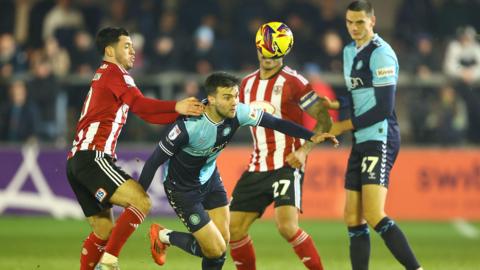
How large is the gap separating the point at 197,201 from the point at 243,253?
2.61 ft

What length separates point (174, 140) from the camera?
8266 millimetres

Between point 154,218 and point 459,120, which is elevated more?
point 459,120

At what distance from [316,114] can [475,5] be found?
35.2 ft

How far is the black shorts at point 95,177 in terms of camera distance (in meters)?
8.45

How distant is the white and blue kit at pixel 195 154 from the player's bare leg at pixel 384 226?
0.80 meters

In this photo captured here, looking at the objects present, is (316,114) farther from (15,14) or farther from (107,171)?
(15,14)

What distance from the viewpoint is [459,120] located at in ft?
55.3

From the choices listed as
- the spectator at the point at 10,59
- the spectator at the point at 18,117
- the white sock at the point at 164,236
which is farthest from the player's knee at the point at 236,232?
the spectator at the point at 10,59

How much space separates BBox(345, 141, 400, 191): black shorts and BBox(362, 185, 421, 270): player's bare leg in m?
0.09

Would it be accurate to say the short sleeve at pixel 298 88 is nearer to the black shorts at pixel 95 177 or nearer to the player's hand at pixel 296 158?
the player's hand at pixel 296 158

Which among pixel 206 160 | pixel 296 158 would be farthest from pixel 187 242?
pixel 296 158

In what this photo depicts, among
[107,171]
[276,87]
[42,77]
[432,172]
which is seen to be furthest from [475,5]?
[107,171]

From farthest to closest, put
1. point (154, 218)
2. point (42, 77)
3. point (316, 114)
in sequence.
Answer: point (42, 77) → point (154, 218) → point (316, 114)

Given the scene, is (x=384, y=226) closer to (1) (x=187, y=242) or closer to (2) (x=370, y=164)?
(2) (x=370, y=164)
